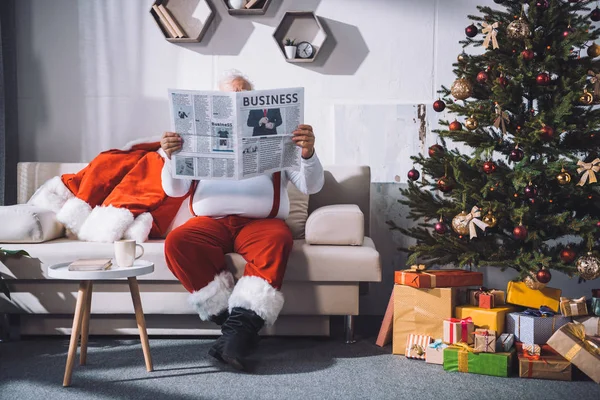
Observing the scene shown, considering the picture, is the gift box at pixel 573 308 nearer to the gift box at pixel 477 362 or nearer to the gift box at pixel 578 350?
the gift box at pixel 578 350

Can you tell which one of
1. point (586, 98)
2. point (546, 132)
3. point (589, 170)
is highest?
point (586, 98)

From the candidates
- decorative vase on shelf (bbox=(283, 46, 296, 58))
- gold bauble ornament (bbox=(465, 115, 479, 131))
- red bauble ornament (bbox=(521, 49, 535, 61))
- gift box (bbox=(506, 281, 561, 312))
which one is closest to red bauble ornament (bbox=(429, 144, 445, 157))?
gold bauble ornament (bbox=(465, 115, 479, 131))

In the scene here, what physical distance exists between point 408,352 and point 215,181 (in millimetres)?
1038

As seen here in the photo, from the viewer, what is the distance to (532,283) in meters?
2.38

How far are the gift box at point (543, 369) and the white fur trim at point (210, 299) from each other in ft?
3.54

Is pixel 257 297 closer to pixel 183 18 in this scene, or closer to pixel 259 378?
pixel 259 378

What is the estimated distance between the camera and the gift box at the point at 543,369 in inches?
83.4

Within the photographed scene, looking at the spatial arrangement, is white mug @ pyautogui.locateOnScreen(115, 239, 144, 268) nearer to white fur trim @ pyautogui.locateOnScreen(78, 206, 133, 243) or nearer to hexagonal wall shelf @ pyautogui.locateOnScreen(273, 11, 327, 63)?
white fur trim @ pyautogui.locateOnScreen(78, 206, 133, 243)

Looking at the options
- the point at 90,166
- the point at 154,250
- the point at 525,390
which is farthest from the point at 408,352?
the point at 90,166

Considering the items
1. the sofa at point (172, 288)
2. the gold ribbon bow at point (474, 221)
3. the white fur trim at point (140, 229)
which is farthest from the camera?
the white fur trim at point (140, 229)

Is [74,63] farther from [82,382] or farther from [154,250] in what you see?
[82,382]

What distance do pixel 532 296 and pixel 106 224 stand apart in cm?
178

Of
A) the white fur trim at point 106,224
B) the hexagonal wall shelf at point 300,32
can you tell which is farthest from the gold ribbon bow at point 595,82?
the white fur trim at point 106,224

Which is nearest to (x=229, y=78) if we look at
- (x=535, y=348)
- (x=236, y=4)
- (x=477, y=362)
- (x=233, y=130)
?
(x=233, y=130)
